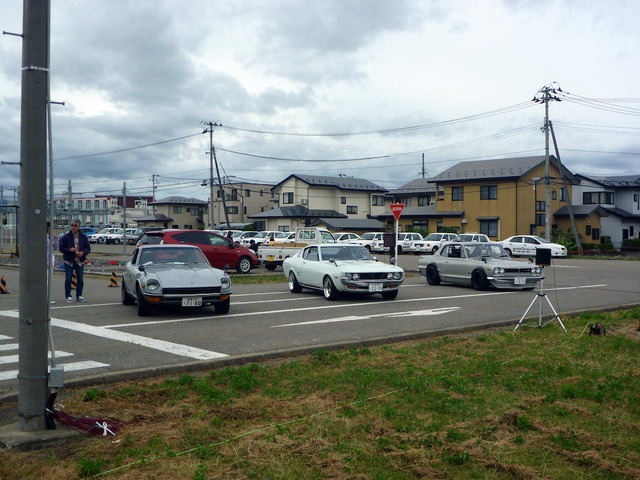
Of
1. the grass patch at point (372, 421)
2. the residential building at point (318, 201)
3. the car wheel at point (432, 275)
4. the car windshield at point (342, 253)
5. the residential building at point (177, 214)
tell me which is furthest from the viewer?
the residential building at point (177, 214)

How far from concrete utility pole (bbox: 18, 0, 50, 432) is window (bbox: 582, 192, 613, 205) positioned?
63636mm

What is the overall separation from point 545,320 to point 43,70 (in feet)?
31.0

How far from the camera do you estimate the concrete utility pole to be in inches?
→ 187

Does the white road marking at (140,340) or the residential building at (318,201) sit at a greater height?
the residential building at (318,201)

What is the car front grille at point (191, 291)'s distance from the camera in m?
11.0

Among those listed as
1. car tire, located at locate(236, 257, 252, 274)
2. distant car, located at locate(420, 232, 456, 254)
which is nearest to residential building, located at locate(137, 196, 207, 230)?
distant car, located at locate(420, 232, 456, 254)

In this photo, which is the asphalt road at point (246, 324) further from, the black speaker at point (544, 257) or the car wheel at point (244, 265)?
the car wheel at point (244, 265)

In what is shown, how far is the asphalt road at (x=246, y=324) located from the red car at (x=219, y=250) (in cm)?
384

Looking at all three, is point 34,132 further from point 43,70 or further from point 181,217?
point 181,217

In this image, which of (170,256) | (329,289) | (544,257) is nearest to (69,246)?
(170,256)

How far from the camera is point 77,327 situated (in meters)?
10.3

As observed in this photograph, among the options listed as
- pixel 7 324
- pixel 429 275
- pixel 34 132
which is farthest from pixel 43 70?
pixel 429 275

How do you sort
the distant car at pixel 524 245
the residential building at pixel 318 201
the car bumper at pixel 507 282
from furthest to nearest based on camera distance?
the residential building at pixel 318 201
the distant car at pixel 524 245
the car bumper at pixel 507 282

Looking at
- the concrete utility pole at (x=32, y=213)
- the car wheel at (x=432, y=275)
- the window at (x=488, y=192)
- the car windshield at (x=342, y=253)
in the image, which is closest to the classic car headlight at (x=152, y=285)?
the car windshield at (x=342, y=253)
